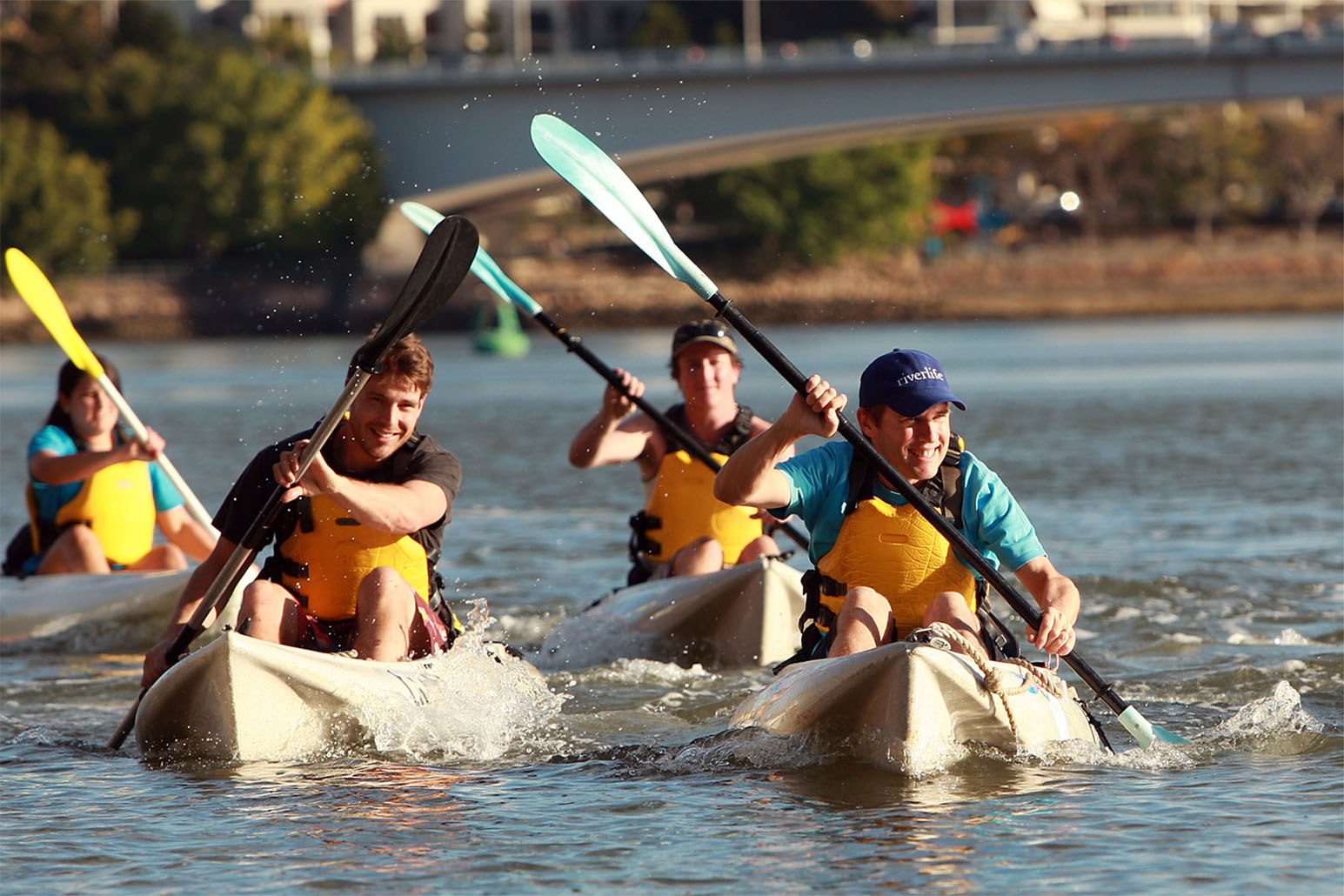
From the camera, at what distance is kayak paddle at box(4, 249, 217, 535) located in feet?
25.8

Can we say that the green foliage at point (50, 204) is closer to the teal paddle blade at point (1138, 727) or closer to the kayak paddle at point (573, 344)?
the kayak paddle at point (573, 344)

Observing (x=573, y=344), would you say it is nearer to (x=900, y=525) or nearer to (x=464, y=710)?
(x=464, y=710)

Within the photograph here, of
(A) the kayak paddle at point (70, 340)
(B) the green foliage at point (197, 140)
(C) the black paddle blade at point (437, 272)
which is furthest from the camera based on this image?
(B) the green foliage at point (197, 140)

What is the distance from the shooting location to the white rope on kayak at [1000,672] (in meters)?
5.10

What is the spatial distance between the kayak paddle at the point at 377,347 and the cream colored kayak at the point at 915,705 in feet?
4.85

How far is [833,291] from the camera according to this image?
51.2 m

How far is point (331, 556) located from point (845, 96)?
3114 cm

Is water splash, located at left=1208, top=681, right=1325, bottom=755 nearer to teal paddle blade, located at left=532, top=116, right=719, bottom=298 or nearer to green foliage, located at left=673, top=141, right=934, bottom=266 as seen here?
teal paddle blade, located at left=532, top=116, right=719, bottom=298

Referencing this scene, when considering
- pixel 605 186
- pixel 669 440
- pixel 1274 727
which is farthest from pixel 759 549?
pixel 1274 727

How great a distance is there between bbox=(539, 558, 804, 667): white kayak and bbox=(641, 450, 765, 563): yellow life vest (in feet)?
0.96

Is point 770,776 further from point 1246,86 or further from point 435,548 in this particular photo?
point 1246,86

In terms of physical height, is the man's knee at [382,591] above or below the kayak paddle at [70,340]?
below

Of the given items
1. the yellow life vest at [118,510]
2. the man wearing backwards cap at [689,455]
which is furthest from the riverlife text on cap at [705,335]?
the yellow life vest at [118,510]

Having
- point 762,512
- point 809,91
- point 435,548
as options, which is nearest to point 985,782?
point 435,548
